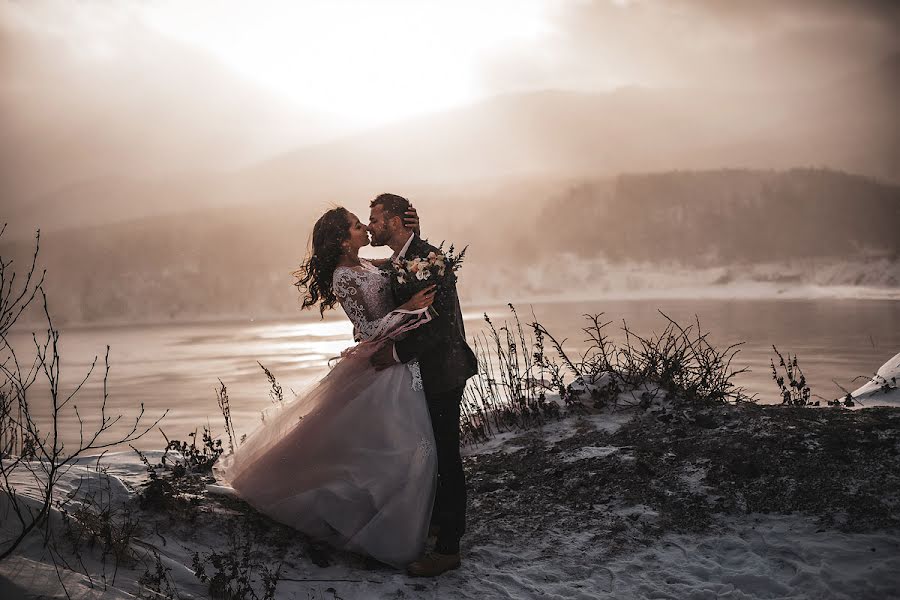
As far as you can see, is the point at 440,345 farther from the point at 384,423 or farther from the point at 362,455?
the point at 362,455

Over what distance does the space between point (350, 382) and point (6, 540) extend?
1.94 m

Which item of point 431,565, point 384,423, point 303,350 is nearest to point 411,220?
point 384,423

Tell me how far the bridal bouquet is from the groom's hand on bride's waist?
35 cm

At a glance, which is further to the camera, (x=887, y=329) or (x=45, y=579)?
(x=887, y=329)

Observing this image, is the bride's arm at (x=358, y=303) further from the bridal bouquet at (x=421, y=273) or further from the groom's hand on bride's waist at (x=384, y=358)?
the bridal bouquet at (x=421, y=273)

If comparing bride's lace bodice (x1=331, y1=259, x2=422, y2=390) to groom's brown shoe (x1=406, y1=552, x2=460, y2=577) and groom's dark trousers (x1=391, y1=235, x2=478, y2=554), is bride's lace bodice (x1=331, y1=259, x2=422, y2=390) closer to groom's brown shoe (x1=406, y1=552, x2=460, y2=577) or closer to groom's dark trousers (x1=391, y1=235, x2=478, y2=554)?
groom's dark trousers (x1=391, y1=235, x2=478, y2=554)

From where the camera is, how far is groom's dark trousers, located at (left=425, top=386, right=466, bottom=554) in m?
4.15

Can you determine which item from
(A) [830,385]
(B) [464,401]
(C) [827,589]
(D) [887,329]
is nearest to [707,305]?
(D) [887,329]

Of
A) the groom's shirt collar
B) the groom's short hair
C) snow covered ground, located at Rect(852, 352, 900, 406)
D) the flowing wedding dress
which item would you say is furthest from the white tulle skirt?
snow covered ground, located at Rect(852, 352, 900, 406)

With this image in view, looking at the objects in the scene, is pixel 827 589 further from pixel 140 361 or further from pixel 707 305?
pixel 707 305

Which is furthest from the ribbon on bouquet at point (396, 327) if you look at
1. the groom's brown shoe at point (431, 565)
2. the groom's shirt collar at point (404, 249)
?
the groom's brown shoe at point (431, 565)

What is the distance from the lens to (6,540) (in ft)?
11.1

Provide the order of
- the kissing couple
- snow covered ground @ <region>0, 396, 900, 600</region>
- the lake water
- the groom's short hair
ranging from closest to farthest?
snow covered ground @ <region>0, 396, 900, 600</region>, the kissing couple, the groom's short hair, the lake water

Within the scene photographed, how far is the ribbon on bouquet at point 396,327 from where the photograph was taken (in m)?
4.01
